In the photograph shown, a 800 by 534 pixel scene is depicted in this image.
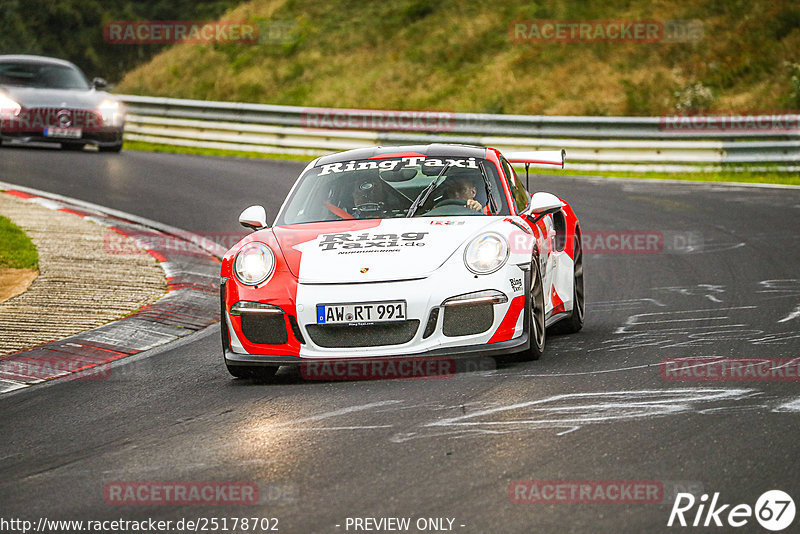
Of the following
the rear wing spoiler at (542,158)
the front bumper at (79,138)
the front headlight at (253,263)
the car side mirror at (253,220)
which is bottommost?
the front headlight at (253,263)

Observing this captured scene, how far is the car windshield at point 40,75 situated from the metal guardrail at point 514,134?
11.4 feet

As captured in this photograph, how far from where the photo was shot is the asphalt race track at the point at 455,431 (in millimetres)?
4270

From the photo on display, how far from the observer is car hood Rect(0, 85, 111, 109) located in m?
19.9

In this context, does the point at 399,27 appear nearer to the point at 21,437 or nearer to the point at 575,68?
the point at 575,68

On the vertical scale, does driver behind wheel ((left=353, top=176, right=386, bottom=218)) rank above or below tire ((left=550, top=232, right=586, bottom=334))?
above

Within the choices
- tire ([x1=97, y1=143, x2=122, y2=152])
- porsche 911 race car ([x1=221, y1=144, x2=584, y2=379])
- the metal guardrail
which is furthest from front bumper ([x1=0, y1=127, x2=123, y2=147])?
porsche 911 race car ([x1=221, y1=144, x2=584, y2=379])

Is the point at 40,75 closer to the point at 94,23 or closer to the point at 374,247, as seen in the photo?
the point at 374,247

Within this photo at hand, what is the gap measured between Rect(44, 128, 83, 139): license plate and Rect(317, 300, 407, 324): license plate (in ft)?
49.2

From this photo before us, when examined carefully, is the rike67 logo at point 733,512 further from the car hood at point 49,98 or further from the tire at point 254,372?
the car hood at point 49,98

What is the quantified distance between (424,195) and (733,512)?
158 inches

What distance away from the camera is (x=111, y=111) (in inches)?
811

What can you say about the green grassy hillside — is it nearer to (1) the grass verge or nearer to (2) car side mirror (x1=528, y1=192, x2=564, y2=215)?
(1) the grass verge

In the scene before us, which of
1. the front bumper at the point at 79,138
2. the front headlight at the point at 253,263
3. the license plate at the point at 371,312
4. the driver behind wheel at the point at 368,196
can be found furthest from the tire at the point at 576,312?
the front bumper at the point at 79,138

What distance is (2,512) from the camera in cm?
439
